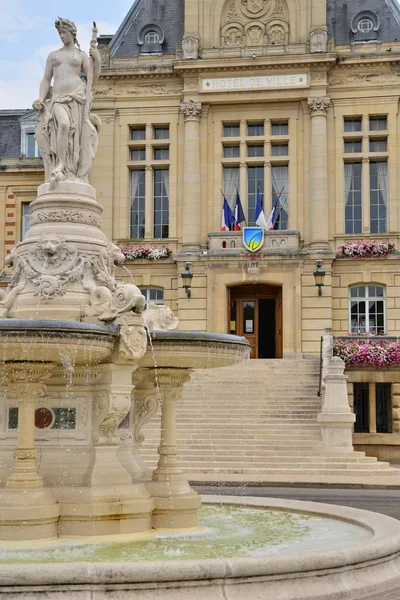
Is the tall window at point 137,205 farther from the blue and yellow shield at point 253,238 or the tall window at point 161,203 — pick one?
the blue and yellow shield at point 253,238

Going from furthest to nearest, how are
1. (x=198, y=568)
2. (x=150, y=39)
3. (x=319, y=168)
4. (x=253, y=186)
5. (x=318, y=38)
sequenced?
(x=150, y=39) → (x=253, y=186) → (x=318, y=38) → (x=319, y=168) → (x=198, y=568)

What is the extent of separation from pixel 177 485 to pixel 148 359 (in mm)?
1643

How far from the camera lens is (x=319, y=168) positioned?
36.5 meters

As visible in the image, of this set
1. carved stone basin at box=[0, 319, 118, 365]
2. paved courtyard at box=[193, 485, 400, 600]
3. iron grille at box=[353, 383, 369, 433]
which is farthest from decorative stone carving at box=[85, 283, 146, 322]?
iron grille at box=[353, 383, 369, 433]

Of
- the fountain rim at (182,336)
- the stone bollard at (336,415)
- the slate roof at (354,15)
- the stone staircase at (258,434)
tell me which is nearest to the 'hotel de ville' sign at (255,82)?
the slate roof at (354,15)

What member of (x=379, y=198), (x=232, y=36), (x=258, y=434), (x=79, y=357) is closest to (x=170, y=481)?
(x=79, y=357)

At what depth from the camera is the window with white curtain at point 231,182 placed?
124ft

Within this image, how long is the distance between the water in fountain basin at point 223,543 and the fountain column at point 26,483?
244 millimetres

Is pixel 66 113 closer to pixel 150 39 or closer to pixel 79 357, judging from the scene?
pixel 79 357

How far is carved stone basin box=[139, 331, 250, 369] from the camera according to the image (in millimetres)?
10664

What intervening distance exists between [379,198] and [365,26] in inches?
312

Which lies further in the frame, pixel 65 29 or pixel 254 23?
pixel 254 23

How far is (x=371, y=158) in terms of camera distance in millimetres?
36938

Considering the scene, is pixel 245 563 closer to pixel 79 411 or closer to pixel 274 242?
pixel 79 411
